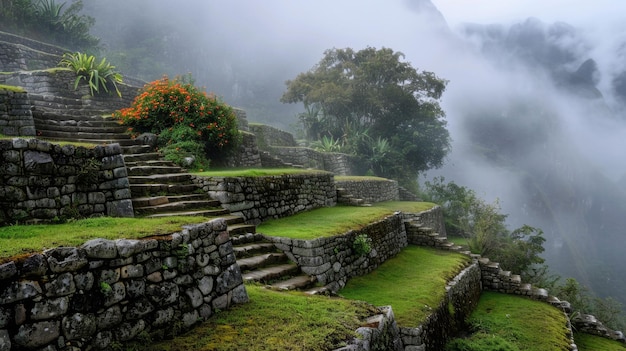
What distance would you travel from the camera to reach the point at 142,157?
9617mm

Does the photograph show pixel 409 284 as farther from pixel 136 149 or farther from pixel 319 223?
pixel 136 149

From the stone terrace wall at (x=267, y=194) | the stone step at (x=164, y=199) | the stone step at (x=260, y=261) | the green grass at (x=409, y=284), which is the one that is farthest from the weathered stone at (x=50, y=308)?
the stone terrace wall at (x=267, y=194)

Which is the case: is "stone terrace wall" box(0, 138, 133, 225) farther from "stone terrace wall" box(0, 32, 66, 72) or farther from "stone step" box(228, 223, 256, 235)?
"stone terrace wall" box(0, 32, 66, 72)

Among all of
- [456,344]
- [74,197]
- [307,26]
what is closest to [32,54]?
[74,197]

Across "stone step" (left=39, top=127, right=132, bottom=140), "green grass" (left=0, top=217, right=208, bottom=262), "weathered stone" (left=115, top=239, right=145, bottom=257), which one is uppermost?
"stone step" (left=39, top=127, right=132, bottom=140)

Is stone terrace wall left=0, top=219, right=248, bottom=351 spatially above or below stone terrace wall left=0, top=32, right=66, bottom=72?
below

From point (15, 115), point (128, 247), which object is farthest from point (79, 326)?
point (15, 115)

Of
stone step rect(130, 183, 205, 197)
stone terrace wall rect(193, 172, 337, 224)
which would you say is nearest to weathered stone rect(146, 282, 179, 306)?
stone step rect(130, 183, 205, 197)

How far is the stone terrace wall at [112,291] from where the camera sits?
2.63 metres

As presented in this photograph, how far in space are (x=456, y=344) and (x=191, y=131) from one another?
868 centimetres

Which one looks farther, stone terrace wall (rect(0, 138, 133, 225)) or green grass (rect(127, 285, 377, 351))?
stone terrace wall (rect(0, 138, 133, 225))

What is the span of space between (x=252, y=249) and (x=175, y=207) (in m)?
1.84

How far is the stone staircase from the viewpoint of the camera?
6195mm

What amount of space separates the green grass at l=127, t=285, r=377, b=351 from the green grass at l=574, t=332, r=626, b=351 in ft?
28.4
